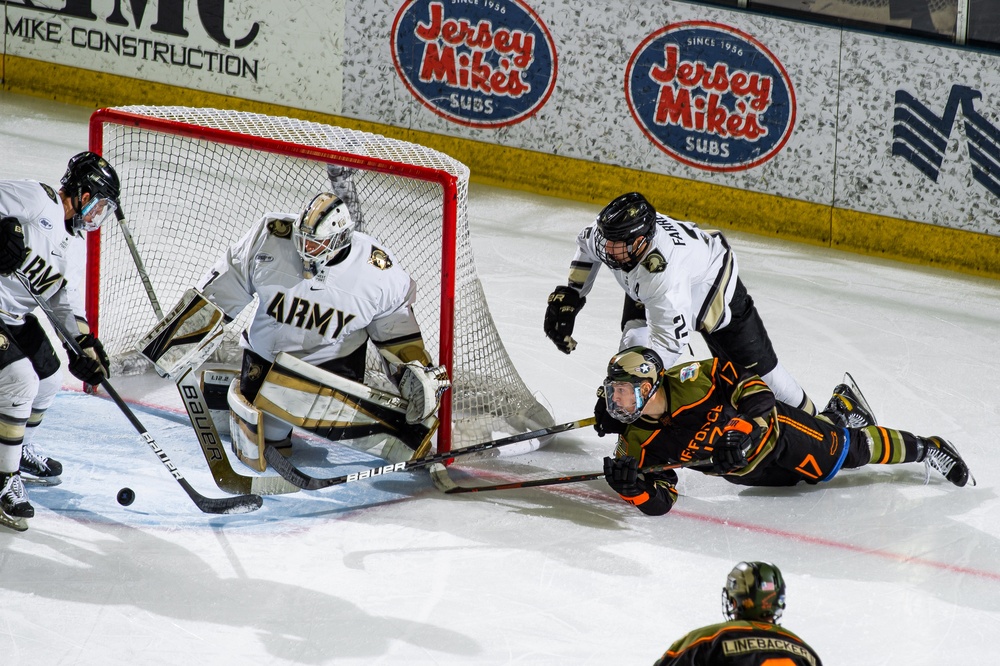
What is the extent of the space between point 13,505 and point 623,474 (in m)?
1.71

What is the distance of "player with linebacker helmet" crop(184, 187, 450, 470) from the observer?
4016 millimetres

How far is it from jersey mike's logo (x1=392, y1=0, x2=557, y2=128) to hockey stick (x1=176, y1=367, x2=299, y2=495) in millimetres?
3328

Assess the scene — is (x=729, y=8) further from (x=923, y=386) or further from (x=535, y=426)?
(x=535, y=426)

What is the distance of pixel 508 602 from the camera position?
11.6ft

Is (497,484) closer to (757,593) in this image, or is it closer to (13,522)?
(13,522)

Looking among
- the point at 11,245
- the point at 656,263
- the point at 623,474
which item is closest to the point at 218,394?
the point at 11,245

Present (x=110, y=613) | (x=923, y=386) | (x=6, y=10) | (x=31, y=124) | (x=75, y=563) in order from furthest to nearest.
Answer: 1. (x=6, y=10)
2. (x=31, y=124)
3. (x=923, y=386)
4. (x=75, y=563)
5. (x=110, y=613)

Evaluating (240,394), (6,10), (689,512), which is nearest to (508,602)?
(689,512)

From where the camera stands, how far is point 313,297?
13.3ft

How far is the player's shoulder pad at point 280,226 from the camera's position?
402 cm

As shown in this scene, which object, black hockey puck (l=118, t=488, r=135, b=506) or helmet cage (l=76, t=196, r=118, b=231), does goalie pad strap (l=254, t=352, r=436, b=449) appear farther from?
helmet cage (l=76, t=196, r=118, b=231)

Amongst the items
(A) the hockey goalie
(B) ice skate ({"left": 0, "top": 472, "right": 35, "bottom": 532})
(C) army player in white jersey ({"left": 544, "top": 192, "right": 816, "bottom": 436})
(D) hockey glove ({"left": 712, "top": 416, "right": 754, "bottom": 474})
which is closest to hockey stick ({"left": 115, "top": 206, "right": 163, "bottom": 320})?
(A) the hockey goalie

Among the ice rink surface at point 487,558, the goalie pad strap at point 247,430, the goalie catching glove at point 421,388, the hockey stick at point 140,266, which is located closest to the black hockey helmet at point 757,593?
the ice rink surface at point 487,558

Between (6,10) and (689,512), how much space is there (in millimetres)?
5680
